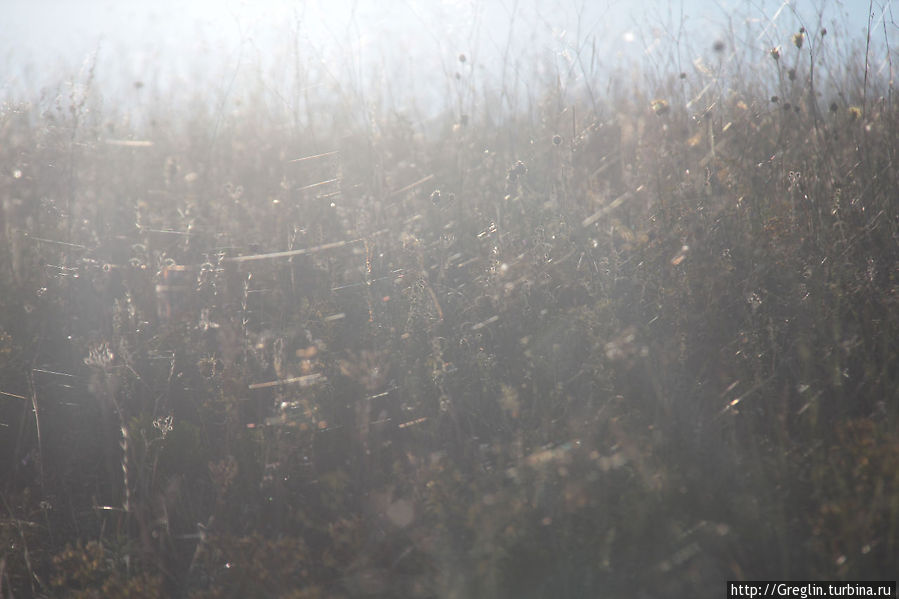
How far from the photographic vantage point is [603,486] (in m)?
1.51

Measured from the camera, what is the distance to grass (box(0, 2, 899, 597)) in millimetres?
1431

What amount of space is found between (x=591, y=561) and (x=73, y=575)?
4.04 ft

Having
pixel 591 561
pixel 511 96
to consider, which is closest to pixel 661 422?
pixel 591 561

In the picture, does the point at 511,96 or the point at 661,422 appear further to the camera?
the point at 511,96

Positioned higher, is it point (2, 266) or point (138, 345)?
point (2, 266)

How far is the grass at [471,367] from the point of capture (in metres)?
1.43

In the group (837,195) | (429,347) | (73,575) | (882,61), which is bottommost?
(73,575)

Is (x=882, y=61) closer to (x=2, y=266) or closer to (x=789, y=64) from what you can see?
(x=789, y=64)

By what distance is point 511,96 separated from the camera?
11.2 feet

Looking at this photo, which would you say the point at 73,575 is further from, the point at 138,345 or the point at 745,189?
the point at 745,189

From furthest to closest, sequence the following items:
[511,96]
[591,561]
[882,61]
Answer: [511,96]
[882,61]
[591,561]

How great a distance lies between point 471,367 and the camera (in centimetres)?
208

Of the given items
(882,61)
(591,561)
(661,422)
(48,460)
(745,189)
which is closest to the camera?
(591,561)

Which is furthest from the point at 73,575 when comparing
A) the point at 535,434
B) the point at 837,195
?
the point at 837,195
